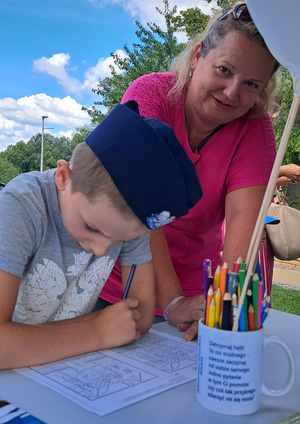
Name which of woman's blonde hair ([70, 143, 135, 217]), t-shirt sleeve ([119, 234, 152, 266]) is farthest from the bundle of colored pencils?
t-shirt sleeve ([119, 234, 152, 266])

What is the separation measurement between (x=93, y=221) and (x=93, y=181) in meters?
0.07

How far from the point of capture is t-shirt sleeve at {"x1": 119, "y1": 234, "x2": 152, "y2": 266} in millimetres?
1116

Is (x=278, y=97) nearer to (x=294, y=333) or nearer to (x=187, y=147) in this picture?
(x=187, y=147)

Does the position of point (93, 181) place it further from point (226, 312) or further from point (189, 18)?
point (189, 18)

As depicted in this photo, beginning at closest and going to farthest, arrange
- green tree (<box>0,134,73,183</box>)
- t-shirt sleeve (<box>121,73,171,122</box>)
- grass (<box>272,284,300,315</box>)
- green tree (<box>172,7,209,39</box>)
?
t-shirt sleeve (<box>121,73,171,122</box>) → grass (<box>272,284,300,315</box>) → green tree (<box>0,134,73,183</box>) → green tree (<box>172,7,209,39</box>)

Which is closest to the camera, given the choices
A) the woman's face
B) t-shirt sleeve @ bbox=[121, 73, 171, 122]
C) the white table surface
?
A: the white table surface

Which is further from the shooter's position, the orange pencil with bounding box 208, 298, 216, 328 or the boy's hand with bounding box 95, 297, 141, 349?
the boy's hand with bounding box 95, 297, 141, 349

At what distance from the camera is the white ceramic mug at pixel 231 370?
2.13 feet

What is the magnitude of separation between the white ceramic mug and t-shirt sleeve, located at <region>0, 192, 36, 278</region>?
0.37 m

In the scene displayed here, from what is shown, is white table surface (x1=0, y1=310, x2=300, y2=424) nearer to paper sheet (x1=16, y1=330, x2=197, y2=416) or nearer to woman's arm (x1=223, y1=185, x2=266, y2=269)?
paper sheet (x1=16, y1=330, x2=197, y2=416)

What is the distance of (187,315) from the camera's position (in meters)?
1.06

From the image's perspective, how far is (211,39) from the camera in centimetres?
116

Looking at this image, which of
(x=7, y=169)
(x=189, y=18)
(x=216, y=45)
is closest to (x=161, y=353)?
(x=216, y=45)

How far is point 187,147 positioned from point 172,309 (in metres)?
0.42
